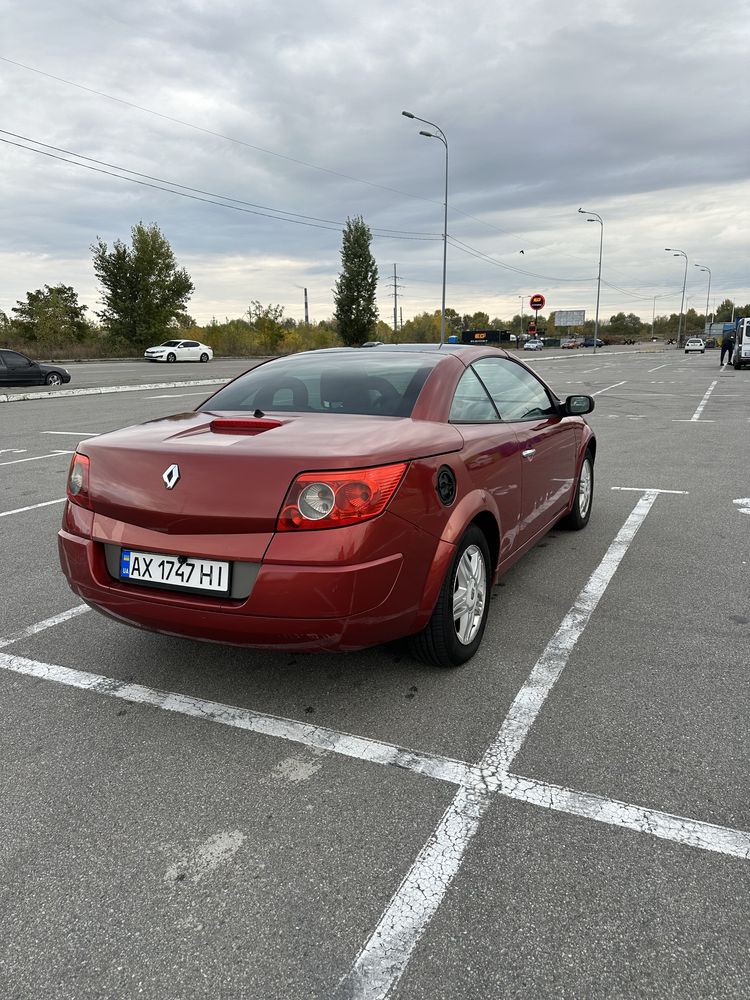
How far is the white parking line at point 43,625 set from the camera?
3.56m

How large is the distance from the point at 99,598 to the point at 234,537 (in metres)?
0.75

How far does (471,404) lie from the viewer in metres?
3.51

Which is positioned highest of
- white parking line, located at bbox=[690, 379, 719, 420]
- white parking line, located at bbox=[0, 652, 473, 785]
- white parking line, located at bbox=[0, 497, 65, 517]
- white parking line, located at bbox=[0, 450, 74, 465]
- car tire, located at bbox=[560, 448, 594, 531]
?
car tire, located at bbox=[560, 448, 594, 531]

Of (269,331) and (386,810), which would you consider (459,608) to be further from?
(269,331)

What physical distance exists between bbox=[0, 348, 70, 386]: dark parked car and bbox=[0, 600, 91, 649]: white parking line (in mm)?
20196

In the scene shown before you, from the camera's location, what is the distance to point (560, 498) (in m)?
4.72

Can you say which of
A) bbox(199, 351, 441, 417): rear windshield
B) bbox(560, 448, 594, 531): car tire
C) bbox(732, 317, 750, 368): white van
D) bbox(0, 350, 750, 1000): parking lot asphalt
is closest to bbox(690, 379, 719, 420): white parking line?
bbox(732, 317, 750, 368): white van

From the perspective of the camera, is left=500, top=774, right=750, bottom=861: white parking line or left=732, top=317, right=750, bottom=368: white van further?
left=732, top=317, right=750, bottom=368: white van

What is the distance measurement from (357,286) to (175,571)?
68.3m

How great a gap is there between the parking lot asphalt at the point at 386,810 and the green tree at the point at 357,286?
65.9 m

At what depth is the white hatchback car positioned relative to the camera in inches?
1731

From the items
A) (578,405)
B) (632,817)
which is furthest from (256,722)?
(578,405)

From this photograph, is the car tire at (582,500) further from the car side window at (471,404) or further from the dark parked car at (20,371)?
the dark parked car at (20,371)

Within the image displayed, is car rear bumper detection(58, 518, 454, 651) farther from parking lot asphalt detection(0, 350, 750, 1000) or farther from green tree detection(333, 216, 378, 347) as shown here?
green tree detection(333, 216, 378, 347)
